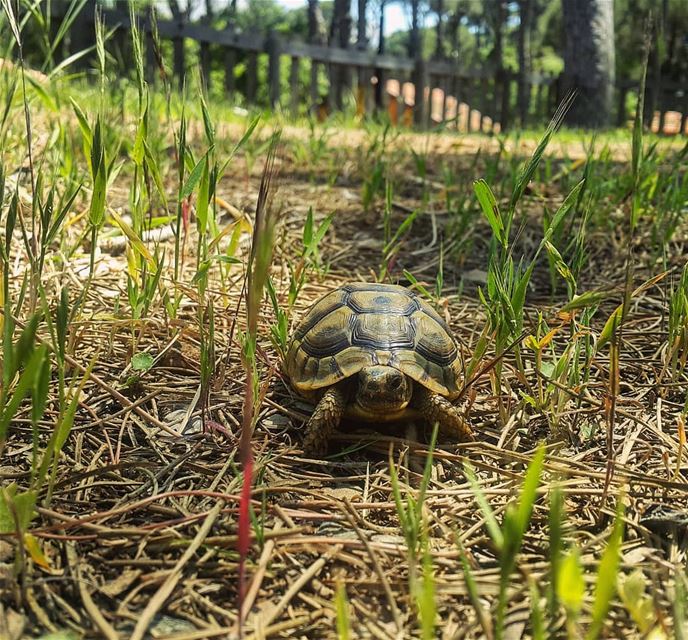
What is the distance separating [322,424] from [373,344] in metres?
0.33

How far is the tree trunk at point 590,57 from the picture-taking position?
9758mm

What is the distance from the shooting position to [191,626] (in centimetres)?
116

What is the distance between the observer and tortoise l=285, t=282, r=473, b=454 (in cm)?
186

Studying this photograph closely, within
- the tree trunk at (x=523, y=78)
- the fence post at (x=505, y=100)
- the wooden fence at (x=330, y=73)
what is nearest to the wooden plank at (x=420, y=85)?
the wooden fence at (x=330, y=73)

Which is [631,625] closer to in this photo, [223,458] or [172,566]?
[172,566]

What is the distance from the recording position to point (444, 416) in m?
1.86

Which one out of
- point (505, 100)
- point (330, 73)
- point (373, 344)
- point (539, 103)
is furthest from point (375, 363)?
point (539, 103)

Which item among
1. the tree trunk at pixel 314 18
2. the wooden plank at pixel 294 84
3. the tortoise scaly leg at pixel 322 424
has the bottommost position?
the tortoise scaly leg at pixel 322 424

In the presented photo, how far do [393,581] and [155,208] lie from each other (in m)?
2.60

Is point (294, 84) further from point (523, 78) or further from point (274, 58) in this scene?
point (523, 78)

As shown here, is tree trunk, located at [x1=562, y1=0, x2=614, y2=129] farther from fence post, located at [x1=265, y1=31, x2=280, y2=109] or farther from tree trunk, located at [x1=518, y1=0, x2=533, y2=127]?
fence post, located at [x1=265, y1=31, x2=280, y2=109]

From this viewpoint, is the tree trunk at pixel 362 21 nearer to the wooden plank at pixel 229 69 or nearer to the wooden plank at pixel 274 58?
the wooden plank at pixel 274 58

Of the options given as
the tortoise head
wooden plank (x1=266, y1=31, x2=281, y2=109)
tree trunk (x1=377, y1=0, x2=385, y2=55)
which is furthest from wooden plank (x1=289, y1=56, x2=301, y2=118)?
tree trunk (x1=377, y1=0, x2=385, y2=55)

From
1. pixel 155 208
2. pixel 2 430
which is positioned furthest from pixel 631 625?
pixel 155 208
